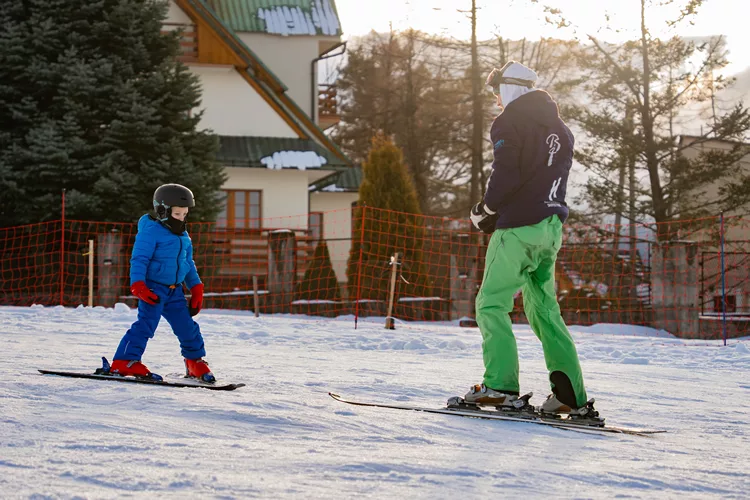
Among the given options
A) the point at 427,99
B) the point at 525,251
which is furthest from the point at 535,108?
the point at 427,99

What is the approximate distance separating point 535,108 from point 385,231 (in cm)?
1443

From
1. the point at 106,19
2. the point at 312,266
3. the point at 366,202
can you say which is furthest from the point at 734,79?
the point at 106,19

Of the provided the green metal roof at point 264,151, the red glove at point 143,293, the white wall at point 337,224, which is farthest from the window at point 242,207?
the red glove at point 143,293

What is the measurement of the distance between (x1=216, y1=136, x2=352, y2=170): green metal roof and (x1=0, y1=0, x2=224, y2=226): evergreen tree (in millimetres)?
4699

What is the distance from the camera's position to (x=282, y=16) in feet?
100

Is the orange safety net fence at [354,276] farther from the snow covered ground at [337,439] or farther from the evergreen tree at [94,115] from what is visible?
the snow covered ground at [337,439]

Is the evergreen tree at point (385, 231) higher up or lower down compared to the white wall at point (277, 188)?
lower down

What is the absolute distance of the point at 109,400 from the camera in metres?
5.55

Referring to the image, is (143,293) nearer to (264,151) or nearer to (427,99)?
(264,151)

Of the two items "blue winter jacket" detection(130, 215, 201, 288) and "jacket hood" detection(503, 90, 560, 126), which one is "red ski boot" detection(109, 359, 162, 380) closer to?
"blue winter jacket" detection(130, 215, 201, 288)

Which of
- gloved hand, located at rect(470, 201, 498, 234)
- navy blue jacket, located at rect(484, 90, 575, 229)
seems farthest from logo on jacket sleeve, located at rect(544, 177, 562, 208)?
gloved hand, located at rect(470, 201, 498, 234)

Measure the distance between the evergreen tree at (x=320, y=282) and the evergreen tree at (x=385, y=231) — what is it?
441 mm

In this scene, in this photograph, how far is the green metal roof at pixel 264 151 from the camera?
83.4ft

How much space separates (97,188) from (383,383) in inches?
497
